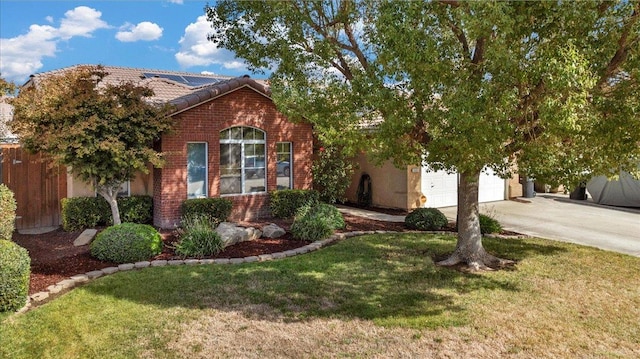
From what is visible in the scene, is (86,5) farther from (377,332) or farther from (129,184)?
(377,332)

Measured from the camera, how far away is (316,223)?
10.8 metres

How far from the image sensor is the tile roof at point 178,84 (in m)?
12.0

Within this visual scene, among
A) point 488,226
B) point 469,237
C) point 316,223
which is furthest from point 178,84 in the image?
point 469,237

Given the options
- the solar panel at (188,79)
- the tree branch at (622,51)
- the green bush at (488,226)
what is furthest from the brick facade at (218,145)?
the tree branch at (622,51)

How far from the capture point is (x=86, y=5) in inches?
457

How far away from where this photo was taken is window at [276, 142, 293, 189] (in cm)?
1430

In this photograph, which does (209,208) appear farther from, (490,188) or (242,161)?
(490,188)

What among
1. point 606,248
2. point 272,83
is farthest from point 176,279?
point 606,248

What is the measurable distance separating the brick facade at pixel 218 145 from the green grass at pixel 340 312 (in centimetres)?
426

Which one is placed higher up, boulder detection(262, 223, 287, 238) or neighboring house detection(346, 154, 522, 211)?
neighboring house detection(346, 154, 522, 211)

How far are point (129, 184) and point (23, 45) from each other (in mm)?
5747

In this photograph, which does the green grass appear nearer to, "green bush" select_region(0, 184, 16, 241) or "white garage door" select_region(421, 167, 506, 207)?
"green bush" select_region(0, 184, 16, 241)

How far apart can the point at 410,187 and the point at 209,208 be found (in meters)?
7.47

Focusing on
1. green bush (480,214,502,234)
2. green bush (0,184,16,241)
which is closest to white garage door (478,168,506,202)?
green bush (480,214,502,234)
